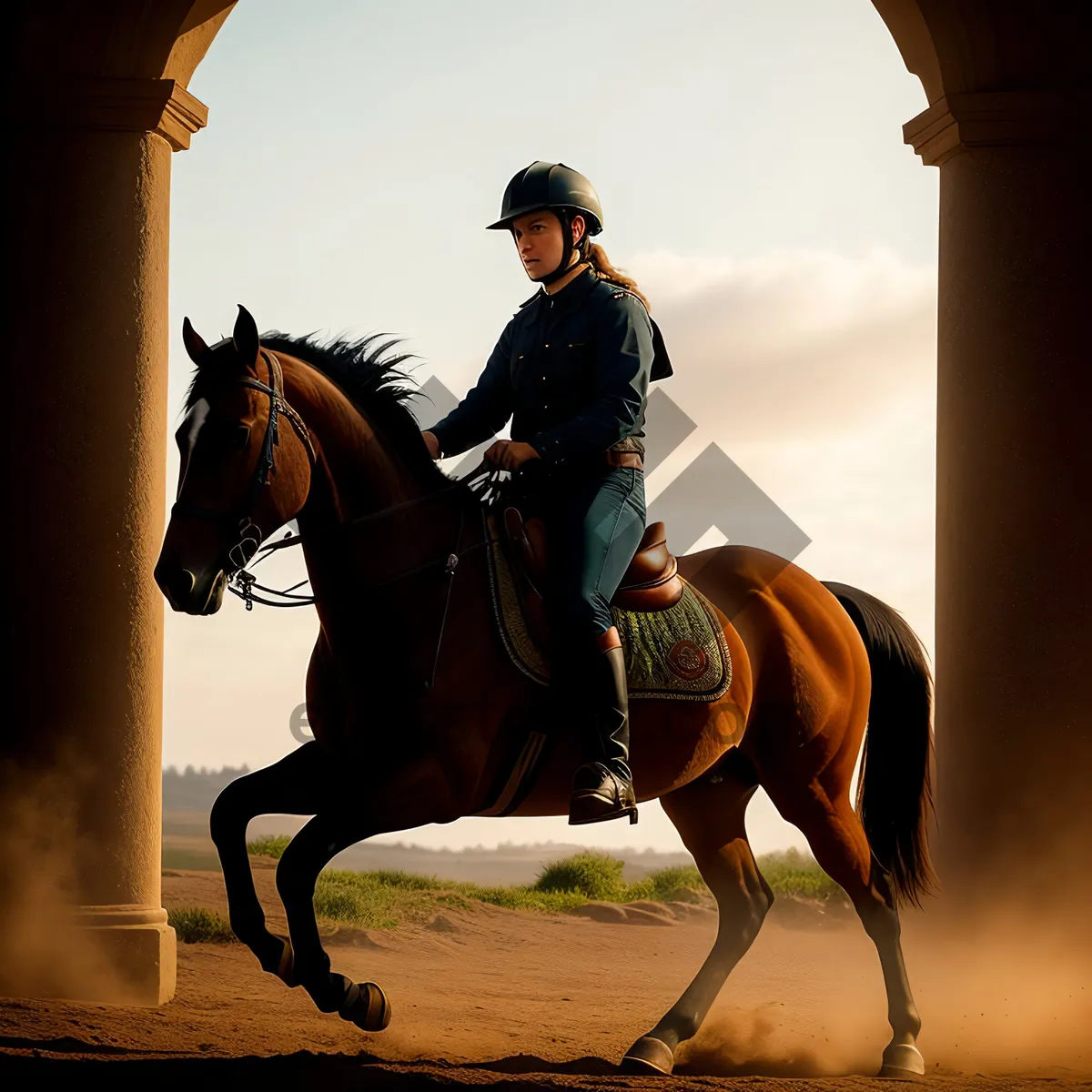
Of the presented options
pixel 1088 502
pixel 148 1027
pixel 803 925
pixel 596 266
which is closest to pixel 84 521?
pixel 148 1027

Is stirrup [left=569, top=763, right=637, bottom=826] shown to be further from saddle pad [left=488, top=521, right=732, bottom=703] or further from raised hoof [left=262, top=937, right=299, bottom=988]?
raised hoof [left=262, top=937, right=299, bottom=988]

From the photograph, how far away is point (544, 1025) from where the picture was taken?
7.81m

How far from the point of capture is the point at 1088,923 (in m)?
7.44

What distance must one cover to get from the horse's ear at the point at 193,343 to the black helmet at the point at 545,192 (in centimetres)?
140

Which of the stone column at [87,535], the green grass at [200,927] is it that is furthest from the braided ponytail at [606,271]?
the green grass at [200,927]

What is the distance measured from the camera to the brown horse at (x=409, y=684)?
503cm

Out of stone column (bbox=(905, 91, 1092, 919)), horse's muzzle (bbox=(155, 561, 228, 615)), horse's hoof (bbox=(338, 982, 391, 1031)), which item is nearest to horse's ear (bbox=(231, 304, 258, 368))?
horse's muzzle (bbox=(155, 561, 228, 615))

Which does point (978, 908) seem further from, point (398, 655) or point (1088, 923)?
point (398, 655)

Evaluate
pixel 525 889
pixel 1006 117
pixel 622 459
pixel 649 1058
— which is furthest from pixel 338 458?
pixel 525 889

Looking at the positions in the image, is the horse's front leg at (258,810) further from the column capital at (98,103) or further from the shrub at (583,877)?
the shrub at (583,877)

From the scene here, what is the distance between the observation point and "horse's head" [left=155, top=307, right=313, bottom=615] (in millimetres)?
4867

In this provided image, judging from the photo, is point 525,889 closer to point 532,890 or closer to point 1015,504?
point 532,890

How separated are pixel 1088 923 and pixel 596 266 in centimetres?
422

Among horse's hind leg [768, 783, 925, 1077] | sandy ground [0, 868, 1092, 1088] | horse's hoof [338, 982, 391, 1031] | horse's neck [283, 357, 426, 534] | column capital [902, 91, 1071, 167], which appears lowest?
sandy ground [0, 868, 1092, 1088]
